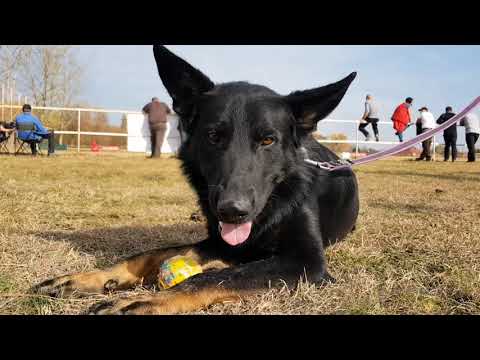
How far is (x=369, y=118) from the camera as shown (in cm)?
2266

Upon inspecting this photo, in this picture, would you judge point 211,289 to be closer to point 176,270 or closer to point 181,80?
point 176,270

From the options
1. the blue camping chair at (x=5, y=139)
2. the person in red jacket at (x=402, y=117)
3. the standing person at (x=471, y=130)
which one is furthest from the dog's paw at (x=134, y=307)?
the person in red jacket at (x=402, y=117)

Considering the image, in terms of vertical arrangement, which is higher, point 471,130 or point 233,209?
point 471,130

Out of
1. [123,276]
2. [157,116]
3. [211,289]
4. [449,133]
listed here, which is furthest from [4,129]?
[449,133]

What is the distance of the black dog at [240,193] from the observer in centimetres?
259

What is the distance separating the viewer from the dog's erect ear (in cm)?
335

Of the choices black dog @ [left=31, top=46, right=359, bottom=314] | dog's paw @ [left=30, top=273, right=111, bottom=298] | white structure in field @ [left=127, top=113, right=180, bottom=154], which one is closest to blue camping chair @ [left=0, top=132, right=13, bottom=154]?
white structure in field @ [left=127, top=113, right=180, bottom=154]

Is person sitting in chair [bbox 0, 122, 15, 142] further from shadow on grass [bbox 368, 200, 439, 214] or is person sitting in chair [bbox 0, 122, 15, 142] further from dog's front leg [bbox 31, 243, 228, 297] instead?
dog's front leg [bbox 31, 243, 228, 297]

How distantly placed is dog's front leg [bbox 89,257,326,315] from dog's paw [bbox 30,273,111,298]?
1.36ft

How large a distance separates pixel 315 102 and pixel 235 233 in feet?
4.14

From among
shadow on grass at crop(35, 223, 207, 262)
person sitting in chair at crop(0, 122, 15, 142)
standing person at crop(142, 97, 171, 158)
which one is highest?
standing person at crop(142, 97, 171, 158)

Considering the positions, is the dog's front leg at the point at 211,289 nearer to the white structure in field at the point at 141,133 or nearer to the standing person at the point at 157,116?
the standing person at the point at 157,116

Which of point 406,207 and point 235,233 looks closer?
point 235,233

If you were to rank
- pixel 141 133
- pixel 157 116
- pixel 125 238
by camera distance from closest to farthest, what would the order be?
pixel 125 238, pixel 157 116, pixel 141 133
